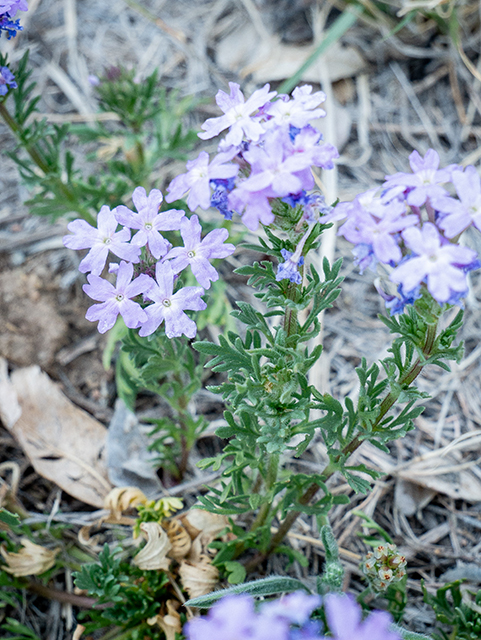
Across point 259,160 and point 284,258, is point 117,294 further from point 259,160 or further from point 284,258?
point 259,160

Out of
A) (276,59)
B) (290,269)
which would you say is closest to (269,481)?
(290,269)

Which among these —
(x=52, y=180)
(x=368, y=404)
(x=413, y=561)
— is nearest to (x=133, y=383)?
(x=52, y=180)

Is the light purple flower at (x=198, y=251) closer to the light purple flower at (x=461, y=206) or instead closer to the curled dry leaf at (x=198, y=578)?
the light purple flower at (x=461, y=206)

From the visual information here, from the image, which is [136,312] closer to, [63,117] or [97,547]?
[97,547]

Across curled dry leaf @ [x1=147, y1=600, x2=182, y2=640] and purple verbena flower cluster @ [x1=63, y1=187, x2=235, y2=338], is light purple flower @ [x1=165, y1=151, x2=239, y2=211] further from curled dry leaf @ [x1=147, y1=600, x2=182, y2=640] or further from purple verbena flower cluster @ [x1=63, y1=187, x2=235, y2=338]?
curled dry leaf @ [x1=147, y1=600, x2=182, y2=640]

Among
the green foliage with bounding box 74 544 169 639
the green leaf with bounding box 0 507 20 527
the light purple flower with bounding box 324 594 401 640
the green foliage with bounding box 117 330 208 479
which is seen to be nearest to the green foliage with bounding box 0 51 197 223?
the green foliage with bounding box 117 330 208 479

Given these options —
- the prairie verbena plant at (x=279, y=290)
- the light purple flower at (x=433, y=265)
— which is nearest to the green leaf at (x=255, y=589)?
the prairie verbena plant at (x=279, y=290)
